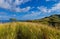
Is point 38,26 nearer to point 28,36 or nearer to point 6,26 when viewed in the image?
point 28,36

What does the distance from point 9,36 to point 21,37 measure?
562 mm

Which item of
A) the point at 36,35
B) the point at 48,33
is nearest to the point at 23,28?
the point at 36,35

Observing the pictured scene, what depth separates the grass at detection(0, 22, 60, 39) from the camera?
711cm

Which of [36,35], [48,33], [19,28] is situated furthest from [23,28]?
[48,33]

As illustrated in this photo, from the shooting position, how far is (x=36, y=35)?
7.34 m

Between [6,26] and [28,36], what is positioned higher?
[6,26]

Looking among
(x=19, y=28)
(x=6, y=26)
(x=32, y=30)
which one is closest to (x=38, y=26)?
(x=32, y=30)

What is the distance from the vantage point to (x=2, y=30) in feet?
23.2

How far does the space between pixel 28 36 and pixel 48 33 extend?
2.88 feet

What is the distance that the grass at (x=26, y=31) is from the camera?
23.3ft

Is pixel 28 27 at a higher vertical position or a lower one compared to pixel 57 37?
higher

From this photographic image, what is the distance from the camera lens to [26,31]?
24.2ft

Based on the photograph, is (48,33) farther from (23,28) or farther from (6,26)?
(6,26)

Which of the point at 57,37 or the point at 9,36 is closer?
the point at 9,36
